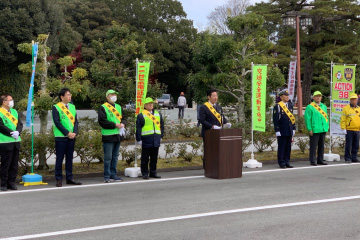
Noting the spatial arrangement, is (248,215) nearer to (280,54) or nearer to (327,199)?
(327,199)

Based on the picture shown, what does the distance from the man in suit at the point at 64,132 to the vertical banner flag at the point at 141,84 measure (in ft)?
5.84

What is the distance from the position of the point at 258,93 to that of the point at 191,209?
6280 millimetres

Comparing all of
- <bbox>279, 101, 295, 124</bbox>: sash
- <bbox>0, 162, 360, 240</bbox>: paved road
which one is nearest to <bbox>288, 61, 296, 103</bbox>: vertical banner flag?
<bbox>279, 101, 295, 124</bbox>: sash

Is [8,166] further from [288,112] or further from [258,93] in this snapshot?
[288,112]

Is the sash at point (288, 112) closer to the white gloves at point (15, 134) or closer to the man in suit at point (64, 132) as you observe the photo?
the man in suit at point (64, 132)

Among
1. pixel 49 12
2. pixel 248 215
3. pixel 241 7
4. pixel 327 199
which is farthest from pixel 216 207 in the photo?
pixel 241 7

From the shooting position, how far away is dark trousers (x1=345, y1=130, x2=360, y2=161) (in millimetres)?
13742

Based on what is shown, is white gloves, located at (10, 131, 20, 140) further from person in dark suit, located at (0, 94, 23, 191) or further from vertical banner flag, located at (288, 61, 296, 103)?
vertical banner flag, located at (288, 61, 296, 103)

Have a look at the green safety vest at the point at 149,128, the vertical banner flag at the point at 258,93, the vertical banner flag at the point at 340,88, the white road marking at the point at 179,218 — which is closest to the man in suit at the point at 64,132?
the green safety vest at the point at 149,128

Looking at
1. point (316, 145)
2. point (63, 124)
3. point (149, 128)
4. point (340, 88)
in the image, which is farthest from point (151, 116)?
point (340, 88)

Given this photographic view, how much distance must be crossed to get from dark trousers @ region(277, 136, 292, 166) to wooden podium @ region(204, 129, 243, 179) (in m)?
2.11

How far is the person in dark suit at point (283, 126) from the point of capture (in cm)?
1263

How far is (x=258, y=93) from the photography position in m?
13.3

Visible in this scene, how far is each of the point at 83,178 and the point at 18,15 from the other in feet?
80.7
